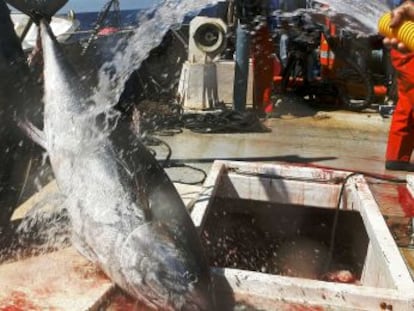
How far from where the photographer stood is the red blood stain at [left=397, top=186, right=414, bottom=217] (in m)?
3.93

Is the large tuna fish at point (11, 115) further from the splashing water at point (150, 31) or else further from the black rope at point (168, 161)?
the splashing water at point (150, 31)

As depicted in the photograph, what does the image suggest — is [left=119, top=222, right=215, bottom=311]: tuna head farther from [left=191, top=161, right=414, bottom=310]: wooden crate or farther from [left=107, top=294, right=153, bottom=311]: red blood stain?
[left=191, top=161, right=414, bottom=310]: wooden crate

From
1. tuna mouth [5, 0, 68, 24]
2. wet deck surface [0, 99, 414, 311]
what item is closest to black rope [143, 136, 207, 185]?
wet deck surface [0, 99, 414, 311]

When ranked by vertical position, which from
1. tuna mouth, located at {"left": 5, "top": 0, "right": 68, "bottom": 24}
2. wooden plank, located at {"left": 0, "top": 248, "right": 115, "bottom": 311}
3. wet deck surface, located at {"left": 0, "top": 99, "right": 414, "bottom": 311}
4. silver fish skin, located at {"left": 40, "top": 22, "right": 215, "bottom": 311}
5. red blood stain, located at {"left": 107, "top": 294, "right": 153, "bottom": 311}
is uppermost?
tuna mouth, located at {"left": 5, "top": 0, "right": 68, "bottom": 24}

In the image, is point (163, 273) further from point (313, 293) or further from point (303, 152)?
point (303, 152)

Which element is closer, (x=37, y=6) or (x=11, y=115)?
(x=11, y=115)

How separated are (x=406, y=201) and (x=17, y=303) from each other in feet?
10.3

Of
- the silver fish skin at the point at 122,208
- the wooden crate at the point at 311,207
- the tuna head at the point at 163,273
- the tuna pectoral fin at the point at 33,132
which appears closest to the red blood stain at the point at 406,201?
the wooden crate at the point at 311,207

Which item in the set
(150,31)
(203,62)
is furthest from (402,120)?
(150,31)

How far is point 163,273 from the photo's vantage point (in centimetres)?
207

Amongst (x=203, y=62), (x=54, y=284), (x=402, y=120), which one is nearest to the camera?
(x=54, y=284)

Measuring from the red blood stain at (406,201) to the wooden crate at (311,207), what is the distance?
0.86 m

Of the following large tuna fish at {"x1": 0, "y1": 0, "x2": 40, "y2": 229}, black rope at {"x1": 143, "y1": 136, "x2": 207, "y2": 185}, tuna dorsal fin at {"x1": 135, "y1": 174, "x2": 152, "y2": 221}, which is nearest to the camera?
tuna dorsal fin at {"x1": 135, "y1": 174, "x2": 152, "y2": 221}

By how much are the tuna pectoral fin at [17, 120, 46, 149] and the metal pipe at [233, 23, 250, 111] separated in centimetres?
486
